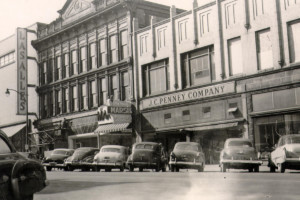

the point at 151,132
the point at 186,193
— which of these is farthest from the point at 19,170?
the point at 151,132

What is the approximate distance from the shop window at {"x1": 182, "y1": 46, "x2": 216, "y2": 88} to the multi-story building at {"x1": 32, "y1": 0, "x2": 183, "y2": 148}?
5.36 metres

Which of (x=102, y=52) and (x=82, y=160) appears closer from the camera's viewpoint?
(x=82, y=160)

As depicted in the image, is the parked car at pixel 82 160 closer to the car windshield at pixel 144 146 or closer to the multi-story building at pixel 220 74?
the car windshield at pixel 144 146

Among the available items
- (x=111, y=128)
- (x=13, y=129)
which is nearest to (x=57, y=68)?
(x=13, y=129)

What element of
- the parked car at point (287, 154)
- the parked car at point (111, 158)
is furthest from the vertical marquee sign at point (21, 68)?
the parked car at point (287, 154)

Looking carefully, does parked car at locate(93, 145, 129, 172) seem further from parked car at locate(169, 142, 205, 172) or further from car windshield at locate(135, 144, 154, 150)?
parked car at locate(169, 142, 205, 172)

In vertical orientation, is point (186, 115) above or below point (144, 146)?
above

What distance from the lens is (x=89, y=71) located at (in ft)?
124

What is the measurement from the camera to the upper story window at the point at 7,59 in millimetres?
46081

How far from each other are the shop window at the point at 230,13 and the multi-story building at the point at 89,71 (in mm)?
8713

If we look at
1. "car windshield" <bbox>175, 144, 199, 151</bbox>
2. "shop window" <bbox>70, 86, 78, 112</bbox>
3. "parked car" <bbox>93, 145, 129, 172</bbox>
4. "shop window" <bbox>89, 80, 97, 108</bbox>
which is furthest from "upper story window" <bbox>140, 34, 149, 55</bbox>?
"car windshield" <bbox>175, 144, 199, 151</bbox>

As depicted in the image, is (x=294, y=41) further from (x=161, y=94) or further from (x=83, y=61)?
(x=83, y=61)

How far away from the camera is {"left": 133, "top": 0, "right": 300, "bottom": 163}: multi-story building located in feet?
78.8

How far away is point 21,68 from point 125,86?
42.8 ft
